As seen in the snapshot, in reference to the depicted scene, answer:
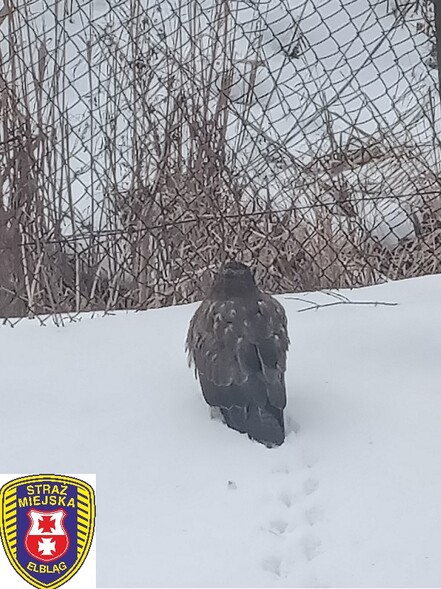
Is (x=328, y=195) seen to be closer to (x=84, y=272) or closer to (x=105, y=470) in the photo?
(x=84, y=272)

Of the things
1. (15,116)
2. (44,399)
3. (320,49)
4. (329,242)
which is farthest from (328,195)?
(320,49)

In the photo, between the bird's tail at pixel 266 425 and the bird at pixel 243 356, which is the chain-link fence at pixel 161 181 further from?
the bird's tail at pixel 266 425

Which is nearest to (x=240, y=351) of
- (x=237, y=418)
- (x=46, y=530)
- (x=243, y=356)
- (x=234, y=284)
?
(x=243, y=356)

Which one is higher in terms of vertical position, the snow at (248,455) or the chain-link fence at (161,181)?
the chain-link fence at (161,181)

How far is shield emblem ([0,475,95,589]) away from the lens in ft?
6.17

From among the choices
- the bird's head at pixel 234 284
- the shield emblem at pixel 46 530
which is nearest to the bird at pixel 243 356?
the bird's head at pixel 234 284

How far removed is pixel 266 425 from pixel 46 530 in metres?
0.64

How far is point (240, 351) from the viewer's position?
8.15ft

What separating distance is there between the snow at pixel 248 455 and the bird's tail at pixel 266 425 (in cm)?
2

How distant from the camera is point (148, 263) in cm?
404

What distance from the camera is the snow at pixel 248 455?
6.17 ft

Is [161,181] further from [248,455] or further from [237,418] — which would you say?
[248,455]

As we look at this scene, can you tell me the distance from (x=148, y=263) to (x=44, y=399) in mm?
1496

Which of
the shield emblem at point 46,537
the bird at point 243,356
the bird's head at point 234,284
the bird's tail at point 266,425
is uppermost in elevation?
the bird's head at point 234,284
